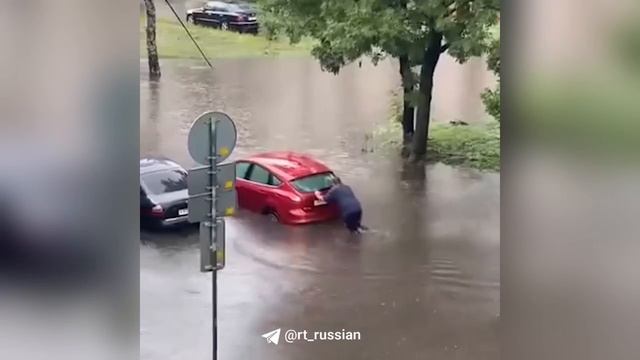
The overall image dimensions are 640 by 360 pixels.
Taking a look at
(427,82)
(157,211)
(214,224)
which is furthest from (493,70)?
(157,211)

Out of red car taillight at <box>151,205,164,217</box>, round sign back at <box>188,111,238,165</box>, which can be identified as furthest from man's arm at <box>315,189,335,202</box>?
red car taillight at <box>151,205,164,217</box>

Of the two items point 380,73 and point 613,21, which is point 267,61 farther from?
point 613,21

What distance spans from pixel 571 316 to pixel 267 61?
89 centimetres

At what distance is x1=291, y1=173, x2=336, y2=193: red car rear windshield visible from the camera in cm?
174

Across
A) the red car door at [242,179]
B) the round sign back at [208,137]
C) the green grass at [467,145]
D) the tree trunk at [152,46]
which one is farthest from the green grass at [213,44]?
the green grass at [467,145]

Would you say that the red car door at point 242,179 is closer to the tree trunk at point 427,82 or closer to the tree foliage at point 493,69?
the tree trunk at point 427,82

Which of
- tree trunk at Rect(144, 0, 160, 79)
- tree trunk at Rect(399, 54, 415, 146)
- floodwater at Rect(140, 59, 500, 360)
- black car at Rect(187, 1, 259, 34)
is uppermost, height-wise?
black car at Rect(187, 1, 259, 34)

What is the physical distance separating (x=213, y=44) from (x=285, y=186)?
1.14 ft

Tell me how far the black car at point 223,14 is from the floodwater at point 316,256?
9cm

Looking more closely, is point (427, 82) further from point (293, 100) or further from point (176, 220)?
point (176, 220)

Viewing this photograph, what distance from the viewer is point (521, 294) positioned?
1.78m

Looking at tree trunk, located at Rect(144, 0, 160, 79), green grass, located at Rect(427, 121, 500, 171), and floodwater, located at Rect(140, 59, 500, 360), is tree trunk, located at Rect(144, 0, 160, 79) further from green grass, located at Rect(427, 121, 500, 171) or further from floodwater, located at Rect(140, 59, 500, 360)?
green grass, located at Rect(427, 121, 500, 171)

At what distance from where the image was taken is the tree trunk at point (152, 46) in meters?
1.71

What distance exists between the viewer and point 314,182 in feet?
5.72
